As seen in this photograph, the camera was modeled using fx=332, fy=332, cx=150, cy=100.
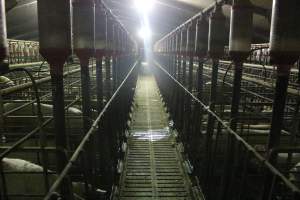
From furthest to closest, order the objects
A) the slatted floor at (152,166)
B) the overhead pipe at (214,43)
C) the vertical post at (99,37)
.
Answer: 1. the slatted floor at (152,166)
2. the vertical post at (99,37)
3. the overhead pipe at (214,43)

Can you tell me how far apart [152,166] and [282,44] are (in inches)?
178

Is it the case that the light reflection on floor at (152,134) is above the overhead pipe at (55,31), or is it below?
below

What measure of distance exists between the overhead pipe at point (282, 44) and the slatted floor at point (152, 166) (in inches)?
113

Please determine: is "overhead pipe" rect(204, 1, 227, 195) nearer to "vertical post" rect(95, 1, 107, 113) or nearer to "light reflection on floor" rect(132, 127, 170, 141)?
"vertical post" rect(95, 1, 107, 113)

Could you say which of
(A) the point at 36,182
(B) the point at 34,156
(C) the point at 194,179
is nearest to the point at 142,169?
(C) the point at 194,179

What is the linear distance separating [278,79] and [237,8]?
47.9 inches

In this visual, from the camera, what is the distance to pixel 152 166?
6801 millimetres

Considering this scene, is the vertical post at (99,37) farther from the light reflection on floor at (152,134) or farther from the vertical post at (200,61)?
the light reflection on floor at (152,134)

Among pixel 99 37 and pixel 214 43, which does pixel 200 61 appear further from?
pixel 99 37

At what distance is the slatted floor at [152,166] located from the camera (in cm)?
557

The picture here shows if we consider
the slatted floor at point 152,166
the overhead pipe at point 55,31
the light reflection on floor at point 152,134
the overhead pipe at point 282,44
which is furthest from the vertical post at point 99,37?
Answer: the light reflection on floor at point 152,134

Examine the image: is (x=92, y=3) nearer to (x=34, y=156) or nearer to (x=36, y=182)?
(x=36, y=182)

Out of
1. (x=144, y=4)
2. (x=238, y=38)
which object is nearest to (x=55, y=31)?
(x=238, y=38)

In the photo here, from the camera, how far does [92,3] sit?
406cm
